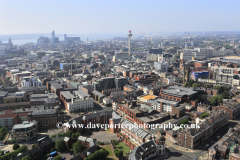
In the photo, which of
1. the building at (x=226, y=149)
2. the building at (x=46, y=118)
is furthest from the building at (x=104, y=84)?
the building at (x=226, y=149)

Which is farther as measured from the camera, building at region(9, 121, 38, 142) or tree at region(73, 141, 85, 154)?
building at region(9, 121, 38, 142)

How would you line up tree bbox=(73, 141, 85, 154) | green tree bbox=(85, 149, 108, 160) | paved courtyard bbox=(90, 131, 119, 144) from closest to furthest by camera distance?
green tree bbox=(85, 149, 108, 160), tree bbox=(73, 141, 85, 154), paved courtyard bbox=(90, 131, 119, 144)

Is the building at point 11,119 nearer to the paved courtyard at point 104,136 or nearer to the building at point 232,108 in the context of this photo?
the paved courtyard at point 104,136

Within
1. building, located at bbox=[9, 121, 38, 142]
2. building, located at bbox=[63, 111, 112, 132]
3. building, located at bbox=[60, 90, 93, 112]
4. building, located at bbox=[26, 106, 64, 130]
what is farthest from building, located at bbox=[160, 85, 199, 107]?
building, located at bbox=[9, 121, 38, 142]

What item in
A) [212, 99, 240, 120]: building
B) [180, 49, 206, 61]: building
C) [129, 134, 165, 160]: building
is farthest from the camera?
[180, 49, 206, 61]: building

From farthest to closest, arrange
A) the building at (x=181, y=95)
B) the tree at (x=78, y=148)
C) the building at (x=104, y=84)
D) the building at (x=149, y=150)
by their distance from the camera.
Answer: the building at (x=104, y=84) < the building at (x=181, y=95) < the tree at (x=78, y=148) < the building at (x=149, y=150)

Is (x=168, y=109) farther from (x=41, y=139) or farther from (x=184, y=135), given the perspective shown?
(x=41, y=139)

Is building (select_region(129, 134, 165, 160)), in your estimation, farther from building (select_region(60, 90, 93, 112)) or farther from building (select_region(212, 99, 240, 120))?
building (select_region(60, 90, 93, 112))

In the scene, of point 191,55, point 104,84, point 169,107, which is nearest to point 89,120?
point 169,107

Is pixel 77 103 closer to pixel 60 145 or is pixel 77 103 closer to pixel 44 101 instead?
pixel 44 101

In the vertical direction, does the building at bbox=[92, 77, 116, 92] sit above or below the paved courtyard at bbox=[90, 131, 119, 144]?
above
